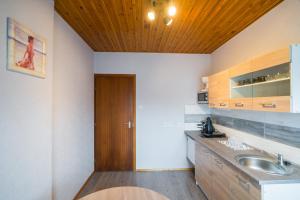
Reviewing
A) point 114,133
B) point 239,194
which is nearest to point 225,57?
point 239,194

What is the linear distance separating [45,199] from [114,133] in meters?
2.17

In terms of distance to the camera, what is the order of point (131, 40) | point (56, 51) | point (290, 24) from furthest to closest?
1. point (131, 40)
2. point (56, 51)
3. point (290, 24)

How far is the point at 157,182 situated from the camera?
317cm

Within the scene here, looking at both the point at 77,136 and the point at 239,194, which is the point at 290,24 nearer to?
the point at 239,194

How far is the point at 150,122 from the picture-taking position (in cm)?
372

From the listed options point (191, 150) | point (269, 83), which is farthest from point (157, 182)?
point (269, 83)

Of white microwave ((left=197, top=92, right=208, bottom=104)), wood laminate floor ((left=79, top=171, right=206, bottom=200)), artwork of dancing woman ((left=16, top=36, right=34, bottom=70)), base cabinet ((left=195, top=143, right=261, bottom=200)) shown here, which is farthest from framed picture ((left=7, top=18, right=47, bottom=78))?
white microwave ((left=197, top=92, right=208, bottom=104))

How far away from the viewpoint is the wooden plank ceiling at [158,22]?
1.91 m

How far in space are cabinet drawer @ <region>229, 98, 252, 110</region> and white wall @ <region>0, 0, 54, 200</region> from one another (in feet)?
7.08

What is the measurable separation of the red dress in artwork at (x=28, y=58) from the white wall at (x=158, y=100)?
2299 mm

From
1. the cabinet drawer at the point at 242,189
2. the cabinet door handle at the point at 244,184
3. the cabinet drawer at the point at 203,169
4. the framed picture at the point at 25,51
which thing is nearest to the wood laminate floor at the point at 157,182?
the cabinet drawer at the point at 203,169

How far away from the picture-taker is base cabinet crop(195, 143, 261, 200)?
156 cm

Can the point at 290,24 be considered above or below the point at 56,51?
above

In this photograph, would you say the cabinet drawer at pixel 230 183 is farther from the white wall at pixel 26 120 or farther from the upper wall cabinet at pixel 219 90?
the white wall at pixel 26 120
